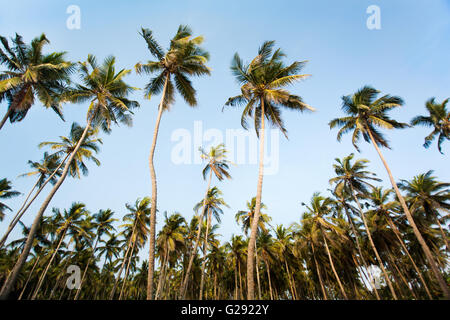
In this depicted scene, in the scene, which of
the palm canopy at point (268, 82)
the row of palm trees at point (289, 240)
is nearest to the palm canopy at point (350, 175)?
the row of palm trees at point (289, 240)

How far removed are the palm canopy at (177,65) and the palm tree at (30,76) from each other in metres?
6.23

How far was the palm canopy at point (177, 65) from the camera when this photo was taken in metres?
13.0

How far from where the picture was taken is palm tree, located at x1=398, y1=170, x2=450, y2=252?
65.0ft

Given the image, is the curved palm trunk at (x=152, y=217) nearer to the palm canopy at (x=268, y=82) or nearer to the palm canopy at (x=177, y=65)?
the palm canopy at (x=177, y=65)

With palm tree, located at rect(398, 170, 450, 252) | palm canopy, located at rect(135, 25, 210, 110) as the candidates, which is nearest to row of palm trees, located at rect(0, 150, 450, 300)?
palm tree, located at rect(398, 170, 450, 252)

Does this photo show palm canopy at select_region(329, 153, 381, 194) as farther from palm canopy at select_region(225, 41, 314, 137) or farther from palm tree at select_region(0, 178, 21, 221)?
palm tree at select_region(0, 178, 21, 221)

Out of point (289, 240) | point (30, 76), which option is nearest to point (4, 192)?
point (30, 76)

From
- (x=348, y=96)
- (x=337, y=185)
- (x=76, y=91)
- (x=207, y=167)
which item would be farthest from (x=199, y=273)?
(x=348, y=96)

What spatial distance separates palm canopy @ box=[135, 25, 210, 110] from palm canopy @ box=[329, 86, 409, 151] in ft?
47.1

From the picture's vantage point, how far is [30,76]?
13.1 m

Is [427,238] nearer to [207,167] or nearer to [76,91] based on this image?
[207,167]

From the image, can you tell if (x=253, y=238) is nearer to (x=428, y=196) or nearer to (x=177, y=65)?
(x=177, y=65)
